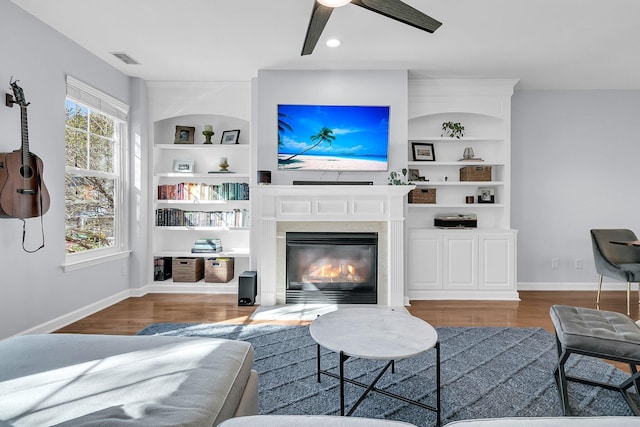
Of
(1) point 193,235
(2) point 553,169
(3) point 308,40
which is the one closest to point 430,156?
(2) point 553,169

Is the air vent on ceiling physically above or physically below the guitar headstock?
above

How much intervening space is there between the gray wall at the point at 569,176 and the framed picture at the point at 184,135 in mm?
4220

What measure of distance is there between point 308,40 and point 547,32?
2.22 m

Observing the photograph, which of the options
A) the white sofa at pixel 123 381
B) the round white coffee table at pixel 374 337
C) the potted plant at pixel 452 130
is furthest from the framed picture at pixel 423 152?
the white sofa at pixel 123 381

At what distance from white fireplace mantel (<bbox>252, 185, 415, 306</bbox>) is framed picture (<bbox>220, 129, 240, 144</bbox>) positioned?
1046mm

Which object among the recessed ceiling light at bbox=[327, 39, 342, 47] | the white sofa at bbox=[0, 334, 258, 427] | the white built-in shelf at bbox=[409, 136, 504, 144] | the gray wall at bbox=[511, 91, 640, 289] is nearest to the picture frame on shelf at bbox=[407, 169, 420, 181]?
the white built-in shelf at bbox=[409, 136, 504, 144]

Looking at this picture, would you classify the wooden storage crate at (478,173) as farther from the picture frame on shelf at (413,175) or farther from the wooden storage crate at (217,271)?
the wooden storage crate at (217,271)

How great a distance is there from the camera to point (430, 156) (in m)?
4.50

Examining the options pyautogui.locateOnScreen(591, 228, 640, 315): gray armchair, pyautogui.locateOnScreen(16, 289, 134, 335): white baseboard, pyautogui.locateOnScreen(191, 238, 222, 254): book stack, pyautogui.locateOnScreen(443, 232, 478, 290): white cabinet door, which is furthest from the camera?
pyautogui.locateOnScreen(191, 238, 222, 254): book stack

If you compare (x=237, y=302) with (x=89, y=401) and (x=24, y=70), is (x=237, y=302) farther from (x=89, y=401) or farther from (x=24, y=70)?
(x=89, y=401)

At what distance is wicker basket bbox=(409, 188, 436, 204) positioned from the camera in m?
4.38

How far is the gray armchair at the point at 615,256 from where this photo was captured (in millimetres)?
3598

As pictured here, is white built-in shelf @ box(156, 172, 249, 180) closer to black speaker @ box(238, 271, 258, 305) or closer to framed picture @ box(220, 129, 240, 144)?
framed picture @ box(220, 129, 240, 144)

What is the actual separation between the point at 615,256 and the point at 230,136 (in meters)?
4.85
